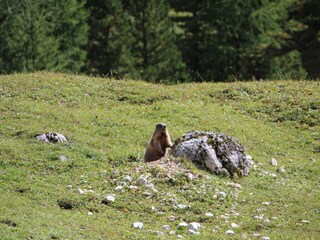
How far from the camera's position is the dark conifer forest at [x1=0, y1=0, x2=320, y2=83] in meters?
46.3

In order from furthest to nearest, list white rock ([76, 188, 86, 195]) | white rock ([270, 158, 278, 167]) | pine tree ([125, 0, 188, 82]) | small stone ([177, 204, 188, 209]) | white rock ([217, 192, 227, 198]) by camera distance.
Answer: pine tree ([125, 0, 188, 82]) < white rock ([270, 158, 278, 167]) < white rock ([217, 192, 227, 198]) < white rock ([76, 188, 86, 195]) < small stone ([177, 204, 188, 209])

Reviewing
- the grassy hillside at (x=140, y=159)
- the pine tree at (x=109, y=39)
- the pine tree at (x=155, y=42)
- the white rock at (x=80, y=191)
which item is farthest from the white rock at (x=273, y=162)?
the pine tree at (x=155, y=42)

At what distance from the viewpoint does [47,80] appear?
23.6 metres

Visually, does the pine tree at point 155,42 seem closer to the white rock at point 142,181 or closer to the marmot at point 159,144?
the marmot at point 159,144

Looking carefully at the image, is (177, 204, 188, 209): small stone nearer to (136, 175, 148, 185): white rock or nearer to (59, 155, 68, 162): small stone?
(136, 175, 148, 185): white rock

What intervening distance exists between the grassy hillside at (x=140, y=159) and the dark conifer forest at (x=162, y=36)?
2227 cm

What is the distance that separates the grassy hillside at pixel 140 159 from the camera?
12992 mm

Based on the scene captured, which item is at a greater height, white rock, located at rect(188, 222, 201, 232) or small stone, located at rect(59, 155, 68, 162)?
small stone, located at rect(59, 155, 68, 162)

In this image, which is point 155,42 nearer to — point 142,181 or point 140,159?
point 140,159

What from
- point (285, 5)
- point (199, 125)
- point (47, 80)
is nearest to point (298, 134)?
point (199, 125)

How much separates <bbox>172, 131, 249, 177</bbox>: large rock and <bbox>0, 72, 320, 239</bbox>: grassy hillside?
16.0 inches

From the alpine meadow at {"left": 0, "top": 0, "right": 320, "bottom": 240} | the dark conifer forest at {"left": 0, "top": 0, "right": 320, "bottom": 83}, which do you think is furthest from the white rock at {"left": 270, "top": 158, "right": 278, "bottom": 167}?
the dark conifer forest at {"left": 0, "top": 0, "right": 320, "bottom": 83}

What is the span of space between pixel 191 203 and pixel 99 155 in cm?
325

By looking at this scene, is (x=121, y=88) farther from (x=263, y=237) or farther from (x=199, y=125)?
(x=263, y=237)
